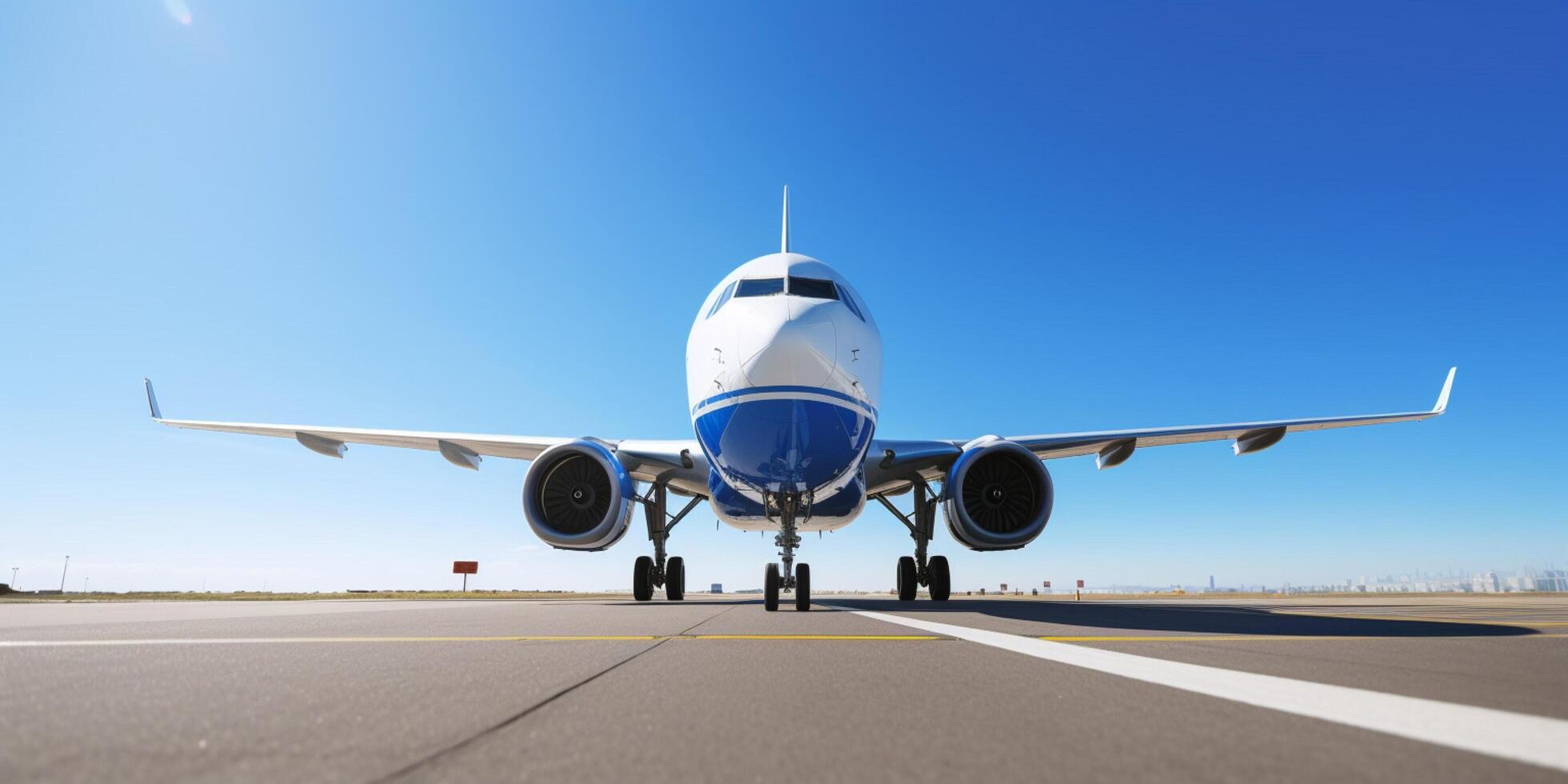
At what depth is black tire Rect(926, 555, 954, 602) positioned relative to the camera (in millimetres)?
14164

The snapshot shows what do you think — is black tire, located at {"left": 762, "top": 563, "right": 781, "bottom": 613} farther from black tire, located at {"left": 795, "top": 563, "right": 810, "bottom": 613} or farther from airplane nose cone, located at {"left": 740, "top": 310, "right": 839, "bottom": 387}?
airplane nose cone, located at {"left": 740, "top": 310, "right": 839, "bottom": 387}

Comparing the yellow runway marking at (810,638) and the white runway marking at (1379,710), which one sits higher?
the white runway marking at (1379,710)

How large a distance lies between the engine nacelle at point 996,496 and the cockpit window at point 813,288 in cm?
349

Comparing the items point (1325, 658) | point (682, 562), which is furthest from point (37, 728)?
point (682, 562)

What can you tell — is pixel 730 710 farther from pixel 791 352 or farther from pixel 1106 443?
pixel 1106 443

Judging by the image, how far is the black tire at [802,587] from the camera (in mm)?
10127

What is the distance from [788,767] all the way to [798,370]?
7444mm

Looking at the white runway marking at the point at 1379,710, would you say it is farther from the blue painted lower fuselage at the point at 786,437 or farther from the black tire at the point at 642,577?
the black tire at the point at 642,577

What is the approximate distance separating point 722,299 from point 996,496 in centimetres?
512

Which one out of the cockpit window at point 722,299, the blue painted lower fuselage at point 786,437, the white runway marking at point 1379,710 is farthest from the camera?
the cockpit window at point 722,299

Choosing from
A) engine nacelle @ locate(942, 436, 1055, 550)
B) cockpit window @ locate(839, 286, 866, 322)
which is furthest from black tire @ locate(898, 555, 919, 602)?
cockpit window @ locate(839, 286, 866, 322)

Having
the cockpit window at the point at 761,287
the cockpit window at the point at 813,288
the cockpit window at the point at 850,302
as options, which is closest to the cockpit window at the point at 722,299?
the cockpit window at the point at 761,287

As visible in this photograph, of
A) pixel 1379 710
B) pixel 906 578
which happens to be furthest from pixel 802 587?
pixel 1379 710

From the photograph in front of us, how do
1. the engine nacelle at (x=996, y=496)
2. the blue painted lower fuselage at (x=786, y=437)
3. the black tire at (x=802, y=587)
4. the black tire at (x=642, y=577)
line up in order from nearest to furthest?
the blue painted lower fuselage at (x=786, y=437)
the black tire at (x=802, y=587)
the engine nacelle at (x=996, y=496)
the black tire at (x=642, y=577)
